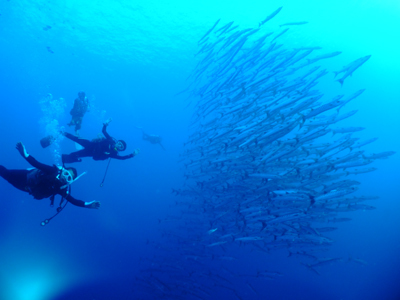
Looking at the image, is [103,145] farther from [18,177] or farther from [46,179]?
[46,179]

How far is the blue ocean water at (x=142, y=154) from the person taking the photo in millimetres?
14523

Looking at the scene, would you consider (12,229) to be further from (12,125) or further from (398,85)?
(398,85)

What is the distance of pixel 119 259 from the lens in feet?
51.9

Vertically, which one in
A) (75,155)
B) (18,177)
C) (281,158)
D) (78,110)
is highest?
(78,110)

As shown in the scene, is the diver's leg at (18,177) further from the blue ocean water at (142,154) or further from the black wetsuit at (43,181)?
the blue ocean water at (142,154)

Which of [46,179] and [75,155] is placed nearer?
[46,179]

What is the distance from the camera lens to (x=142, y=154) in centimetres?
2944

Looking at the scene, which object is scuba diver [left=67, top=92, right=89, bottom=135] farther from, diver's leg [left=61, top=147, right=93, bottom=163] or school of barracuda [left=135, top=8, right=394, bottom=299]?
school of barracuda [left=135, top=8, right=394, bottom=299]

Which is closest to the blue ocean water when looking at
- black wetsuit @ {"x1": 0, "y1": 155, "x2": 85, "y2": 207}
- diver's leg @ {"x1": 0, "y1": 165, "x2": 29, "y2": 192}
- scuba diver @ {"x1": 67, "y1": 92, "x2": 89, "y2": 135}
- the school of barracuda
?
the school of barracuda

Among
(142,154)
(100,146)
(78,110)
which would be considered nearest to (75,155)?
(100,146)

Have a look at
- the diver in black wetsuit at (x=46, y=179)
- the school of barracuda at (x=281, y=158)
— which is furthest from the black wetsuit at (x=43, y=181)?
the school of barracuda at (x=281, y=158)

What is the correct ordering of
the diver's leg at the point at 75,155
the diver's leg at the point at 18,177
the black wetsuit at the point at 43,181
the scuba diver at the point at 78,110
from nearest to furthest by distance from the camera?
the black wetsuit at the point at 43,181, the diver's leg at the point at 18,177, the diver's leg at the point at 75,155, the scuba diver at the point at 78,110

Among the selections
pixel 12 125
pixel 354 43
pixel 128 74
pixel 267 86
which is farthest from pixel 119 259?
pixel 354 43

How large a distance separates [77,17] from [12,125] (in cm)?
1321
